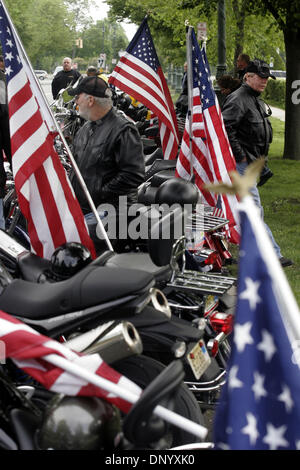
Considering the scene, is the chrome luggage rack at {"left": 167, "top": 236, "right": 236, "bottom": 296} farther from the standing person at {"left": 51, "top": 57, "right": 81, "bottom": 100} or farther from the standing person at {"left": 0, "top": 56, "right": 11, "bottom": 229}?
the standing person at {"left": 51, "top": 57, "right": 81, "bottom": 100}

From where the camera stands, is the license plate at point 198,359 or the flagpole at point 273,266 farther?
the license plate at point 198,359

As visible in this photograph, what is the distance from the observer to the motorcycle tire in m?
3.18

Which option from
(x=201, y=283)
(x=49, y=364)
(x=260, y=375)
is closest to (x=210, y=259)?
(x=201, y=283)

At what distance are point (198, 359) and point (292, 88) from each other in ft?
36.3

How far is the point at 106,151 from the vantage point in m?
5.16

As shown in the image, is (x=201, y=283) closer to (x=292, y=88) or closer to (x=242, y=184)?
(x=242, y=184)

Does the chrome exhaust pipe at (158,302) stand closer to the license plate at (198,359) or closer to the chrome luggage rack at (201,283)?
the license plate at (198,359)

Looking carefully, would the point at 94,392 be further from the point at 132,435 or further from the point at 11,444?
the point at 11,444

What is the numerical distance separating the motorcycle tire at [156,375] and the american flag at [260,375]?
100 cm

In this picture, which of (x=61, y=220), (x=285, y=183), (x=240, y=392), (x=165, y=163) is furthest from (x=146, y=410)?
(x=285, y=183)

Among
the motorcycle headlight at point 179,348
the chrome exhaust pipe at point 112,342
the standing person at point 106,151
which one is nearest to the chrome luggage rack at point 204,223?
the standing person at point 106,151

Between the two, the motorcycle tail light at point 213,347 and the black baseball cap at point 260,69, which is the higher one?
the black baseball cap at point 260,69

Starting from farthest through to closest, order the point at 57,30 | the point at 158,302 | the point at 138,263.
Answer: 1. the point at 57,30
2. the point at 138,263
3. the point at 158,302

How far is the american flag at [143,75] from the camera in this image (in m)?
7.00
